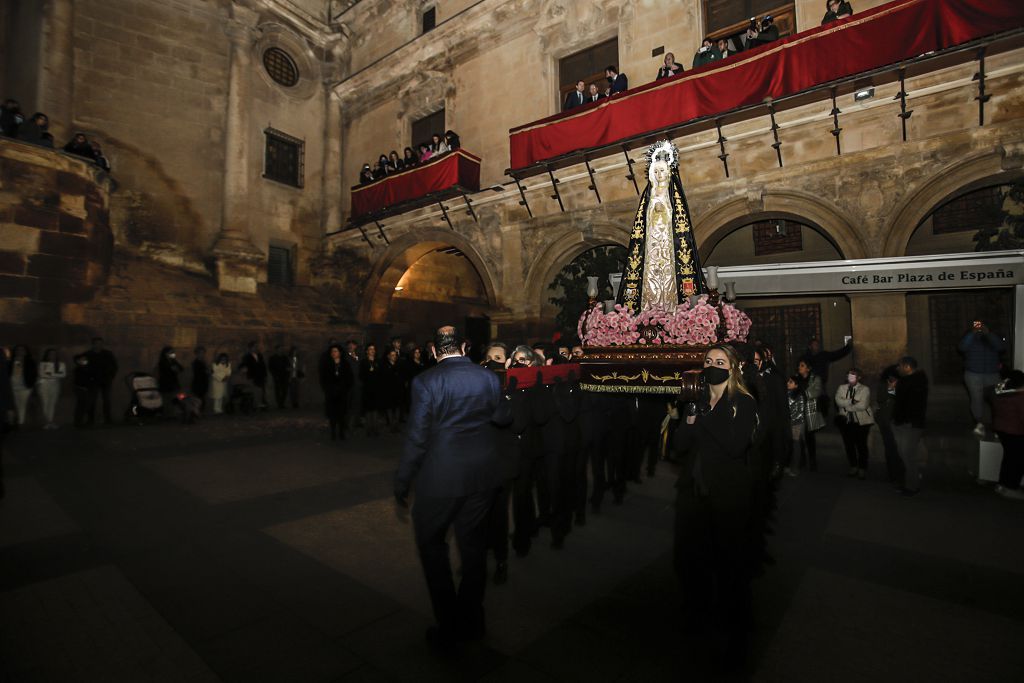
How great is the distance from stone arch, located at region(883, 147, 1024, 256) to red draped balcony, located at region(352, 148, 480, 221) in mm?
9291

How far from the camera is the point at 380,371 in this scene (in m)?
8.95

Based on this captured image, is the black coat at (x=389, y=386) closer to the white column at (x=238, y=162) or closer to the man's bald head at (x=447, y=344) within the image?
the man's bald head at (x=447, y=344)

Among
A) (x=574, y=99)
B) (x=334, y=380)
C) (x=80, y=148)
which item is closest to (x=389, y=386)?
(x=334, y=380)

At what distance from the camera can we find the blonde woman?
2.72 meters

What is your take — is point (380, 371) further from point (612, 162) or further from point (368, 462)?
point (612, 162)

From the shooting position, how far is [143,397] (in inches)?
391

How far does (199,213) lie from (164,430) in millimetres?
8303

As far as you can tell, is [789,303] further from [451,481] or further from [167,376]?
[167,376]

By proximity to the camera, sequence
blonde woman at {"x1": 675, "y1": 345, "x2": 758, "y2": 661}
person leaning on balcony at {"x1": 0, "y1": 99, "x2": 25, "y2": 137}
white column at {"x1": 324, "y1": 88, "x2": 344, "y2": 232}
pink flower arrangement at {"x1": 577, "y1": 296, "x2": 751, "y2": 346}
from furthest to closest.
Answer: white column at {"x1": 324, "y1": 88, "x2": 344, "y2": 232}, person leaning on balcony at {"x1": 0, "y1": 99, "x2": 25, "y2": 137}, pink flower arrangement at {"x1": 577, "y1": 296, "x2": 751, "y2": 346}, blonde woman at {"x1": 675, "y1": 345, "x2": 758, "y2": 661}

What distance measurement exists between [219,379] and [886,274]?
13428 millimetres

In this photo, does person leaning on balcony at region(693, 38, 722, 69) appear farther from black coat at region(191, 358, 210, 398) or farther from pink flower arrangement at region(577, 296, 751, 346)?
black coat at region(191, 358, 210, 398)

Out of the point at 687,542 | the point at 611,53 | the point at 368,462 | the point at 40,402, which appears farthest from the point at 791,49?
the point at 40,402

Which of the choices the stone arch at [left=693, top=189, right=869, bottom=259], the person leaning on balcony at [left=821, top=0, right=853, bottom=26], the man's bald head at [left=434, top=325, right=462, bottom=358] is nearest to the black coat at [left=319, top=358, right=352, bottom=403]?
the man's bald head at [left=434, top=325, right=462, bottom=358]

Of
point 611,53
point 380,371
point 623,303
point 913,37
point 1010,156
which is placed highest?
point 611,53
